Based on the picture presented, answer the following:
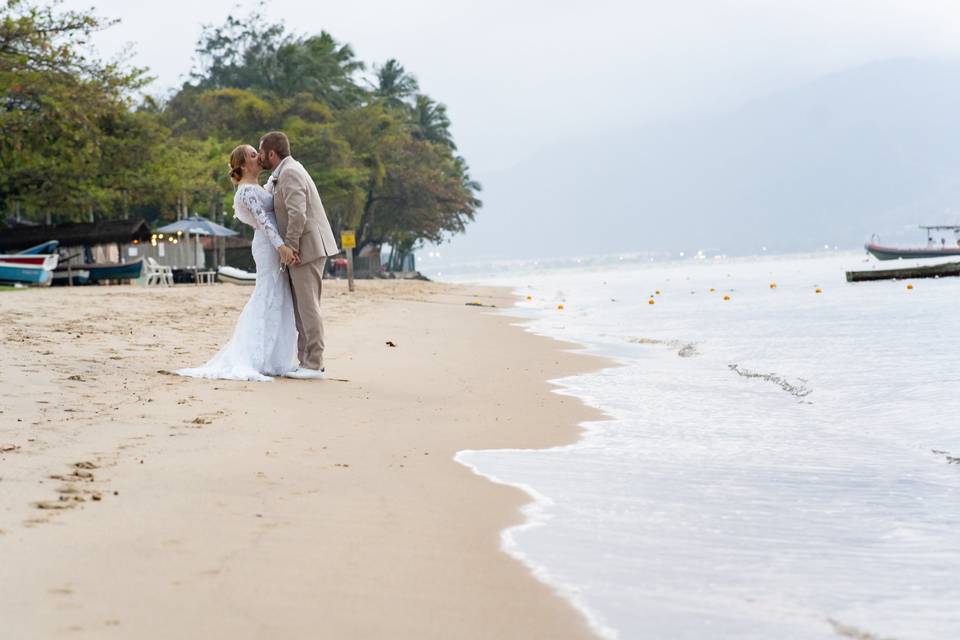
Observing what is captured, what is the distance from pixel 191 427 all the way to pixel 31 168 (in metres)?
24.8

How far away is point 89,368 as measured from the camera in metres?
7.62

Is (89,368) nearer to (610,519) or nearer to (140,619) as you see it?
(610,519)

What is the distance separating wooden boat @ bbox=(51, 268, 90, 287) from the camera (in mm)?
27078

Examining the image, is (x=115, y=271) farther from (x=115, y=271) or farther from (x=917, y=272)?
(x=917, y=272)

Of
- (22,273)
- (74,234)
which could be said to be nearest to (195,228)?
(74,234)

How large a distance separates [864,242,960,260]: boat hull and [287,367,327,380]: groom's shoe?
6626 centimetres

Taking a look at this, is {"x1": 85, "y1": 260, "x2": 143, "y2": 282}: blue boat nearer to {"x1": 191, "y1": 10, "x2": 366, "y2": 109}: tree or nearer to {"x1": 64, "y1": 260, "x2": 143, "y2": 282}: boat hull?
{"x1": 64, "y1": 260, "x2": 143, "y2": 282}: boat hull

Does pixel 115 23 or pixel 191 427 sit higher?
pixel 115 23

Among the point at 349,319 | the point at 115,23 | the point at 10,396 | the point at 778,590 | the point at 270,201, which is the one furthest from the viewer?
the point at 115,23

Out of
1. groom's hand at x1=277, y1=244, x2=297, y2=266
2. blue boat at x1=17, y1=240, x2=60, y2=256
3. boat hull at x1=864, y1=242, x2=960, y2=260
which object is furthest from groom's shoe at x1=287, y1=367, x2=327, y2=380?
boat hull at x1=864, y1=242, x2=960, y2=260

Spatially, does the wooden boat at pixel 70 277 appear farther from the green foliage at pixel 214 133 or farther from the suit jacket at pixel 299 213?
the suit jacket at pixel 299 213

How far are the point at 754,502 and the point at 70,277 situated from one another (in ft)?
83.0

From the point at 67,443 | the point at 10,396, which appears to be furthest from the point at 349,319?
the point at 67,443

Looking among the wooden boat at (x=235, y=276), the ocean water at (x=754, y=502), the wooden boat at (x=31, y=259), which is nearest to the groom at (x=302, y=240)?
the ocean water at (x=754, y=502)
